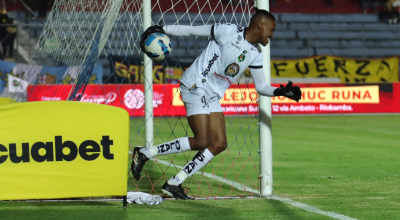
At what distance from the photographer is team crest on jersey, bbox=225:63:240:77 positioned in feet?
16.8

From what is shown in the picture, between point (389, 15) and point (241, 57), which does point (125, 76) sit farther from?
point (389, 15)

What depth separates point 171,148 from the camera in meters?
5.24

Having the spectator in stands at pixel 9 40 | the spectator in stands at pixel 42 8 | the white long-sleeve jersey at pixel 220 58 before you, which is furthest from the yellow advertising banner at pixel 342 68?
the white long-sleeve jersey at pixel 220 58

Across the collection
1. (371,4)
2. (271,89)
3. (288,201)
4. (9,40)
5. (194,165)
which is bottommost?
(288,201)

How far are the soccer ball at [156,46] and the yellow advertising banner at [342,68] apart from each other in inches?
644

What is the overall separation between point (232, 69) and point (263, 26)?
18.2 inches

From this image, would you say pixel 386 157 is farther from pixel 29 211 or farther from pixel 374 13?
pixel 374 13

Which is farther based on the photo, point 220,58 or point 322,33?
point 322,33

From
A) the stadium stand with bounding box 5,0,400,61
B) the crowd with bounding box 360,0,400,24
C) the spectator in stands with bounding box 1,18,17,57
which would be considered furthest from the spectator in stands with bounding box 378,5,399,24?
the spectator in stands with bounding box 1,18,17,57

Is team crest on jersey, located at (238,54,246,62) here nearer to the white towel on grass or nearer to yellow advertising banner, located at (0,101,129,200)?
yellow advertising banner, located at (0,101,129,200)

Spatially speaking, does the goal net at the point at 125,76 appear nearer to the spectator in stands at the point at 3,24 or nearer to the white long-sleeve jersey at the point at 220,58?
the white long-sleeve jersey at the point at 220,58

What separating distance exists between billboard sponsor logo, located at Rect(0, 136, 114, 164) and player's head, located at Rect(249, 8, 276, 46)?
1588 millimetres

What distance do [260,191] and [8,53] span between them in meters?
16.9

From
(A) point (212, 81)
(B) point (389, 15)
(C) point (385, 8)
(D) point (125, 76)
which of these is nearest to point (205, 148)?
(A) point (212, 81)
